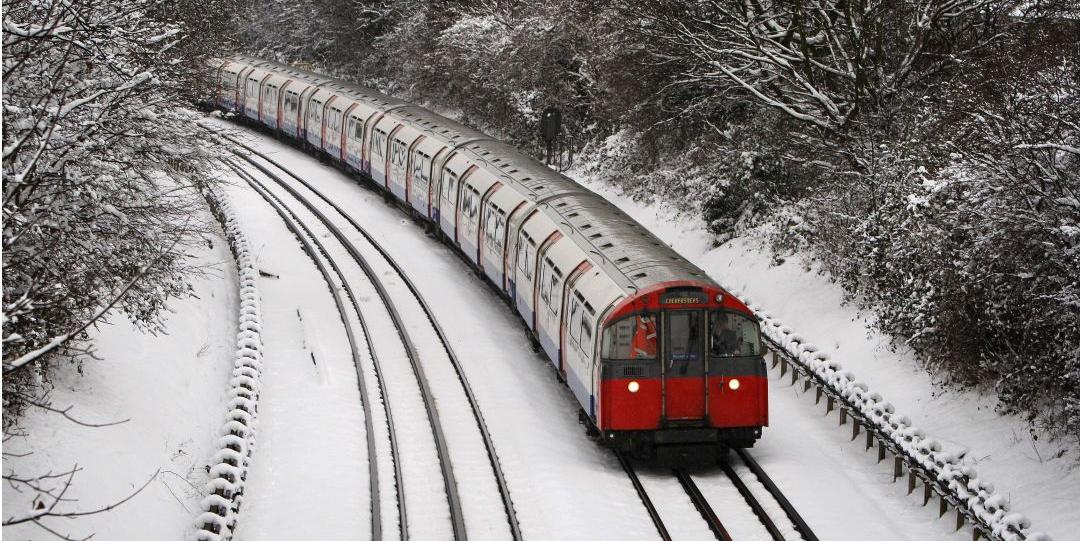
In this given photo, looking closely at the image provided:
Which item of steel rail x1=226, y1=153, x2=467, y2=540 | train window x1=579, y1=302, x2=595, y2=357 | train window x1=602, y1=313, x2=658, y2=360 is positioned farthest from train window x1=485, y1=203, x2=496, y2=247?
train window x1=602, y1=313, x2=658, y2=360

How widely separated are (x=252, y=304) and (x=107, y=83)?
32.4 feet

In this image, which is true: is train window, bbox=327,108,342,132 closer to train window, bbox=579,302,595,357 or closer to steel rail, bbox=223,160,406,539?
steel rail, bbox=223,160,406,539

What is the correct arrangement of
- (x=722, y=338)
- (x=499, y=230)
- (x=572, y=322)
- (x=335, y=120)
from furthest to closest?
1. (x=335, y=120)
2. (x=499, y=230)
3. (x=572, y=322)
4. (x=722, y=338)

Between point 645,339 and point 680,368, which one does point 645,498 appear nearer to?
point 680,368

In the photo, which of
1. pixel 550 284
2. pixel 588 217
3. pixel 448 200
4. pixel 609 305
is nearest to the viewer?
pixel 609 305

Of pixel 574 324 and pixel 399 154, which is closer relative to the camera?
pixel 574 324

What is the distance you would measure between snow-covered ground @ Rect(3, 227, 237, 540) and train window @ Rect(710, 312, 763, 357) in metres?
6.92

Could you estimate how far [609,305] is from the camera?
15.3m

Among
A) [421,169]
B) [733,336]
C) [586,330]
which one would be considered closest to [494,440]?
[586,330]

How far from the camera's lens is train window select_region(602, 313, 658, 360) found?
1503 cm

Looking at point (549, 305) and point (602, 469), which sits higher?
point (549, 305)

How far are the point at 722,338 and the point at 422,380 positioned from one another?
6.16 metres

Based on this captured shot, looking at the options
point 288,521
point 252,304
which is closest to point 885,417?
point 288,521

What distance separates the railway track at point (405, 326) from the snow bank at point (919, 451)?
508 centimetres
